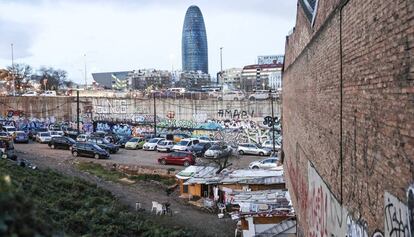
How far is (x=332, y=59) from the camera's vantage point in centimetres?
856

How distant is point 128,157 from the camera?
3912 cm

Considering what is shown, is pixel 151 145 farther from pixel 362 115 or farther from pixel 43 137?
pixel 362 115

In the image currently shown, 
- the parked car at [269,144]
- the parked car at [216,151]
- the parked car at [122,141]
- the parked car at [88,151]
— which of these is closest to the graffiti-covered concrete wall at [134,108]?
the parked car at [269,144]

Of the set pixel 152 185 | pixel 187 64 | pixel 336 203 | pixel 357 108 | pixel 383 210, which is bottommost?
pixel 152 185

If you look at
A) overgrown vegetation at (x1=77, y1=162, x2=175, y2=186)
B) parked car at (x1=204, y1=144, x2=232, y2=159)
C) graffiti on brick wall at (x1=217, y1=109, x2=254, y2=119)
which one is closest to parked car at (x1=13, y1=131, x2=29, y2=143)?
overgrown vegetation at (x1=77, y1=162, x2=175, y2=186)

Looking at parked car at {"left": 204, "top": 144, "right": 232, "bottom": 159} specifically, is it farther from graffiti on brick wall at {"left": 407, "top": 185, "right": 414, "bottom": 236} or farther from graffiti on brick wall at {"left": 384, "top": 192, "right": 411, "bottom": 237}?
graffiti on brick wall at {"left": 407, "top": 185, "right": 414, "bottom": 236}

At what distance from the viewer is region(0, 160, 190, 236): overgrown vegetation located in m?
2.96

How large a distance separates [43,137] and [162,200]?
24.2 metres

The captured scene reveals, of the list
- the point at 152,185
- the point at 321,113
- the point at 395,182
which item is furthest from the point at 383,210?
the point at 152,185

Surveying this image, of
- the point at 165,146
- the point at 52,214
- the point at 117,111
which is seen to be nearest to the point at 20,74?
the point at 117,111

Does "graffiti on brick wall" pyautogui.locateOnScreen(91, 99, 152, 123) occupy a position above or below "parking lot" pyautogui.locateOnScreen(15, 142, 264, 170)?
above

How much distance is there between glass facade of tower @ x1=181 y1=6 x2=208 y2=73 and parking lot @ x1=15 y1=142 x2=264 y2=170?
138m

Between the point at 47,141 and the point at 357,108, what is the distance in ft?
142

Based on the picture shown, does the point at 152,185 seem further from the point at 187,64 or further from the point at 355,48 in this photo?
the point at 187,64
